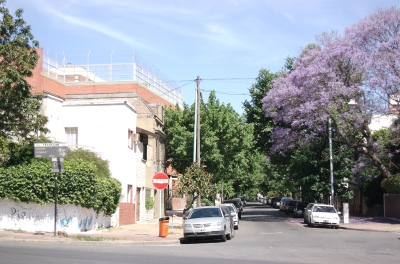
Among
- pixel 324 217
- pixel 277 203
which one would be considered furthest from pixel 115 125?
pixel 277 203

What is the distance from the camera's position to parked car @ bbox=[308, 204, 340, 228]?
3138cm

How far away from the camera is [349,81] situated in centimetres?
3469

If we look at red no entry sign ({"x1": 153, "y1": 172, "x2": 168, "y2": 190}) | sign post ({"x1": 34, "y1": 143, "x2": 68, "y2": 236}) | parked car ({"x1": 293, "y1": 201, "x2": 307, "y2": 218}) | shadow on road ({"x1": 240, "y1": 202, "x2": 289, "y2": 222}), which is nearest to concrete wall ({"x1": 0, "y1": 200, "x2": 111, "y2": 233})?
sign post ({"x1": 34, "y1": 143, "x2": 68, "y2": 236})

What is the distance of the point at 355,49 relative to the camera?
33.2m

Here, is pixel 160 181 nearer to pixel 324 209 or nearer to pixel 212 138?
pixel 324 209

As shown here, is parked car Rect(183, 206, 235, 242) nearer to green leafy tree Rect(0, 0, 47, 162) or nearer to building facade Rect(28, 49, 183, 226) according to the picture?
building facade Rect(28, 49, 183, 226)

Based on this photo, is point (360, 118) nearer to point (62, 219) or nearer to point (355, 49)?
point (355, 49)

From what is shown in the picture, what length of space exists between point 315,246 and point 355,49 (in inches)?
742

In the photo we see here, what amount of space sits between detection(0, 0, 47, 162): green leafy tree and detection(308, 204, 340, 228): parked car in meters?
18.0

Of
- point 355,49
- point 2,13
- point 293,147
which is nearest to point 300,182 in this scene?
point 293,147

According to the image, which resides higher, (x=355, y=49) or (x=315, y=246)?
(x=355, y=49)

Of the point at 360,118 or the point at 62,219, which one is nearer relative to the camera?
the point at 62,219

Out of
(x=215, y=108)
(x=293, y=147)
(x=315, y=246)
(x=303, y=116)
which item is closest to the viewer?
(x=315, y=246)

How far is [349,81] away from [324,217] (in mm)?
9787
